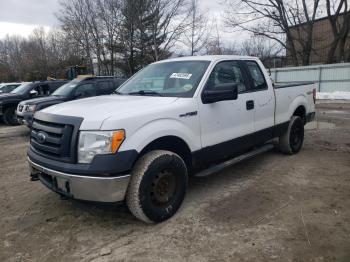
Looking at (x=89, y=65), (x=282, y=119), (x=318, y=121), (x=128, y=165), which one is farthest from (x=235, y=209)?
(x=89, y=65)

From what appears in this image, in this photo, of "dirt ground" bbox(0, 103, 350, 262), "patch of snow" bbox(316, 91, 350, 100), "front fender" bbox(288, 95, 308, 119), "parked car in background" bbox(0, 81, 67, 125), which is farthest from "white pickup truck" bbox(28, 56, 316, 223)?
"patch of snow" bbox(316, 91, 350, 100)

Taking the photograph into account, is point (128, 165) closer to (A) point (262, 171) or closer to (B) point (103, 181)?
(B) point (103, 181)

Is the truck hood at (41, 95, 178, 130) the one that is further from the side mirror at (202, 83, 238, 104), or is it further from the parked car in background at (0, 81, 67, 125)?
the parked car in background at (0, 81, 67, 125)

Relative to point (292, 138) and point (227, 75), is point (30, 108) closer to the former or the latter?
point (227, 75)

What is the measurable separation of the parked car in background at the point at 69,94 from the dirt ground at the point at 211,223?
4344 mm

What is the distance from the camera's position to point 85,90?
1055 centimetres

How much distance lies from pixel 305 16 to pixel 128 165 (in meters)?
31.3

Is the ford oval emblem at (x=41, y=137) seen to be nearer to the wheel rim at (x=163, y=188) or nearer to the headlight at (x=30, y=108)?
the wheel rim at (x=163, y=188)

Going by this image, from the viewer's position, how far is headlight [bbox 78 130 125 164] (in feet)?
10.7

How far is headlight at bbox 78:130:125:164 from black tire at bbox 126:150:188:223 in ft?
1.27

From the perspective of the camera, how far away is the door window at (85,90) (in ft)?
34.0

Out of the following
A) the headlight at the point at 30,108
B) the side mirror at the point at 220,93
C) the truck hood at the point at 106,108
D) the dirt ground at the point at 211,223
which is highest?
the side mirror at the point at 220,93

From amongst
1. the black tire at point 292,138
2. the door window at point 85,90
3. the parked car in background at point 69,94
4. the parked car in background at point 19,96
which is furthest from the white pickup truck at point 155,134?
the parked car in background at point 19,96

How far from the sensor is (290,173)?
5.38 metres
